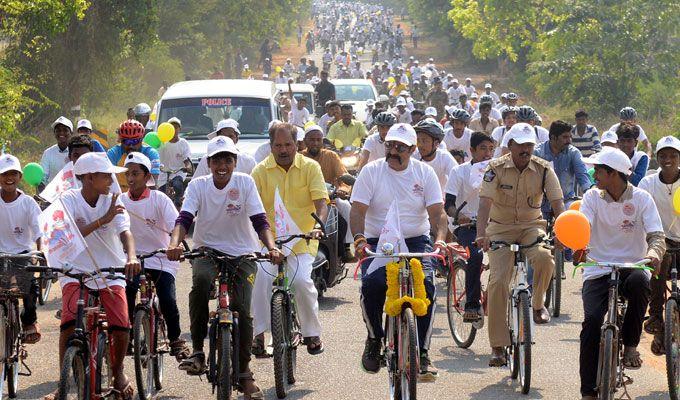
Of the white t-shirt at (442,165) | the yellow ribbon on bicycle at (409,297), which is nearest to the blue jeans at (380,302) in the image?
the yellow ribbon on bicycle at (409,297)

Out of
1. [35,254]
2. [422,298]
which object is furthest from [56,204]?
[422,298]

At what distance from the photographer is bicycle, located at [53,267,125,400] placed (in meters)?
7.54

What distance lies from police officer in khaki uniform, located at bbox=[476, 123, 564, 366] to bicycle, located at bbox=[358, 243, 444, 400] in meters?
1.71

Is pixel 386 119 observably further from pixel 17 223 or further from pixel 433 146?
pixel 17 223

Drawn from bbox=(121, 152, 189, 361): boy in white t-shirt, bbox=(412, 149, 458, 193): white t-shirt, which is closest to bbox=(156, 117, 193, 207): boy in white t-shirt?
bbox=(412, 149, 458, 193): white t-shirt

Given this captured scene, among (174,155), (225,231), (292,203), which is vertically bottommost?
(225,231)

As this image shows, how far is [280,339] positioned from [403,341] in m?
1.28

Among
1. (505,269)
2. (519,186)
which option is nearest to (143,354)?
(505,269)

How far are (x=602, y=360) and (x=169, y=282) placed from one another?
10.7 feet

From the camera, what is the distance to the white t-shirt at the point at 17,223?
34.7ft

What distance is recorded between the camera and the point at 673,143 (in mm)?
9992

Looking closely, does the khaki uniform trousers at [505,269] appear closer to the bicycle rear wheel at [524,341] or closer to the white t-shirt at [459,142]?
the bicycle rear wheel at [524,341]

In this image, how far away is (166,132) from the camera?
1758cm

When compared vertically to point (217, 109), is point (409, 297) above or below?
below
